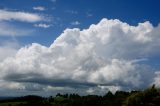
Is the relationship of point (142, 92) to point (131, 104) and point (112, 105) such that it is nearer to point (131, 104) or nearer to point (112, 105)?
point (131, 104)

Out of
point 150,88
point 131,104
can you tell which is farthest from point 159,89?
point 131,104

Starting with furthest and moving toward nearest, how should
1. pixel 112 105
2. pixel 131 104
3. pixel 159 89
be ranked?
pixel 112 105
pixel 159 89
pixel 131 104

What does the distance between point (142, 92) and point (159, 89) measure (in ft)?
32.1

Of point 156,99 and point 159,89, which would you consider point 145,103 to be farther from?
point 159,89

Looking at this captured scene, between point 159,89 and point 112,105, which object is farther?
point 112,105

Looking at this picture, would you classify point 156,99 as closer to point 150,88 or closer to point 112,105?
point 150,88

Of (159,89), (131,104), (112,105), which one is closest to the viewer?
(131,104)

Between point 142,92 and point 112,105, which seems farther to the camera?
point 112,105

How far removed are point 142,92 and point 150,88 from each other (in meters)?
3.87

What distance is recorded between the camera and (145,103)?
112625 millimetres

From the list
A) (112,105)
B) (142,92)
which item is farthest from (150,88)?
(112,105)

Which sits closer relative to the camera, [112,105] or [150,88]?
[150,88]

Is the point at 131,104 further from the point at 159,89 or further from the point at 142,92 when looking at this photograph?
the point at 159,89

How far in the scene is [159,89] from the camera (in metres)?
122
